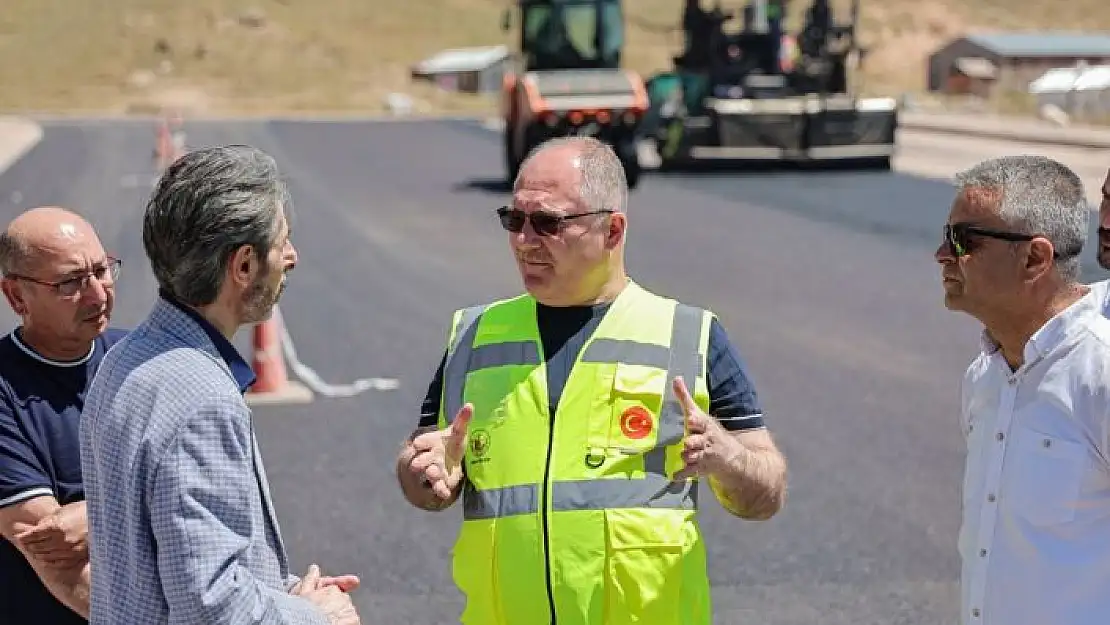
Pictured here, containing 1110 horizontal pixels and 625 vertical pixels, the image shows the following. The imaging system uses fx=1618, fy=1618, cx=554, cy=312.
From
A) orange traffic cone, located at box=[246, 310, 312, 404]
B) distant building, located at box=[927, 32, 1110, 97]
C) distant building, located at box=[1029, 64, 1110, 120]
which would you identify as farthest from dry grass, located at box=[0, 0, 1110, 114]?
orange traffic cone, located at box=[246, 310, 312, 404]

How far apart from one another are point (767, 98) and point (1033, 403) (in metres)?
26.5

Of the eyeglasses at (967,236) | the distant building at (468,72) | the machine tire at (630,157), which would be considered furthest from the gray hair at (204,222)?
the distant building at (468,72)

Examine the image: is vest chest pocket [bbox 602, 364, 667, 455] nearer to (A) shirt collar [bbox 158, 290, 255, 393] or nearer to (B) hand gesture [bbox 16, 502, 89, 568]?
(A) shirt collar [bbox 158, 290, 255, 393]

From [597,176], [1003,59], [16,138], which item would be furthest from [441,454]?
[1003,59]

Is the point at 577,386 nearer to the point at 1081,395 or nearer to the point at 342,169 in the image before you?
the point at 1081,395

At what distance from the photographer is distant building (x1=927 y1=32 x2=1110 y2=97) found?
6888 cm

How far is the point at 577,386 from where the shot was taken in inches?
133

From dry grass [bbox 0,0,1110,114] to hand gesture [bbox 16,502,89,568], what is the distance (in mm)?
59435

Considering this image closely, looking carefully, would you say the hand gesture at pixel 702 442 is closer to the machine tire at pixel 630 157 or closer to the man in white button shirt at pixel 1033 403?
the man in white button shirt at pixel 1033 403

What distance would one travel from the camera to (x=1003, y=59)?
236ft

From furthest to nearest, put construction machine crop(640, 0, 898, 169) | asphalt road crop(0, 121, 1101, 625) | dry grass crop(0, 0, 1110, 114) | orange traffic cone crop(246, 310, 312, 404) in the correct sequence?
dry grass crop(0, 0, 1110, 114)
construction machine crop(640, 0, 898, 169)
orange traffic cone crop(246, 310, 312, 404)
asphalt road crop(0, 121, 1101, 625)

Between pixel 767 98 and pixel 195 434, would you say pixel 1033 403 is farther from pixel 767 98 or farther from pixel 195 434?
pixel 767 98

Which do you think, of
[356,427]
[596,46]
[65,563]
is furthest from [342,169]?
[65,563]

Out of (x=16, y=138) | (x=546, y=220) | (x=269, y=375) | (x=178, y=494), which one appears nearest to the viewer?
(x=178, y=494)
